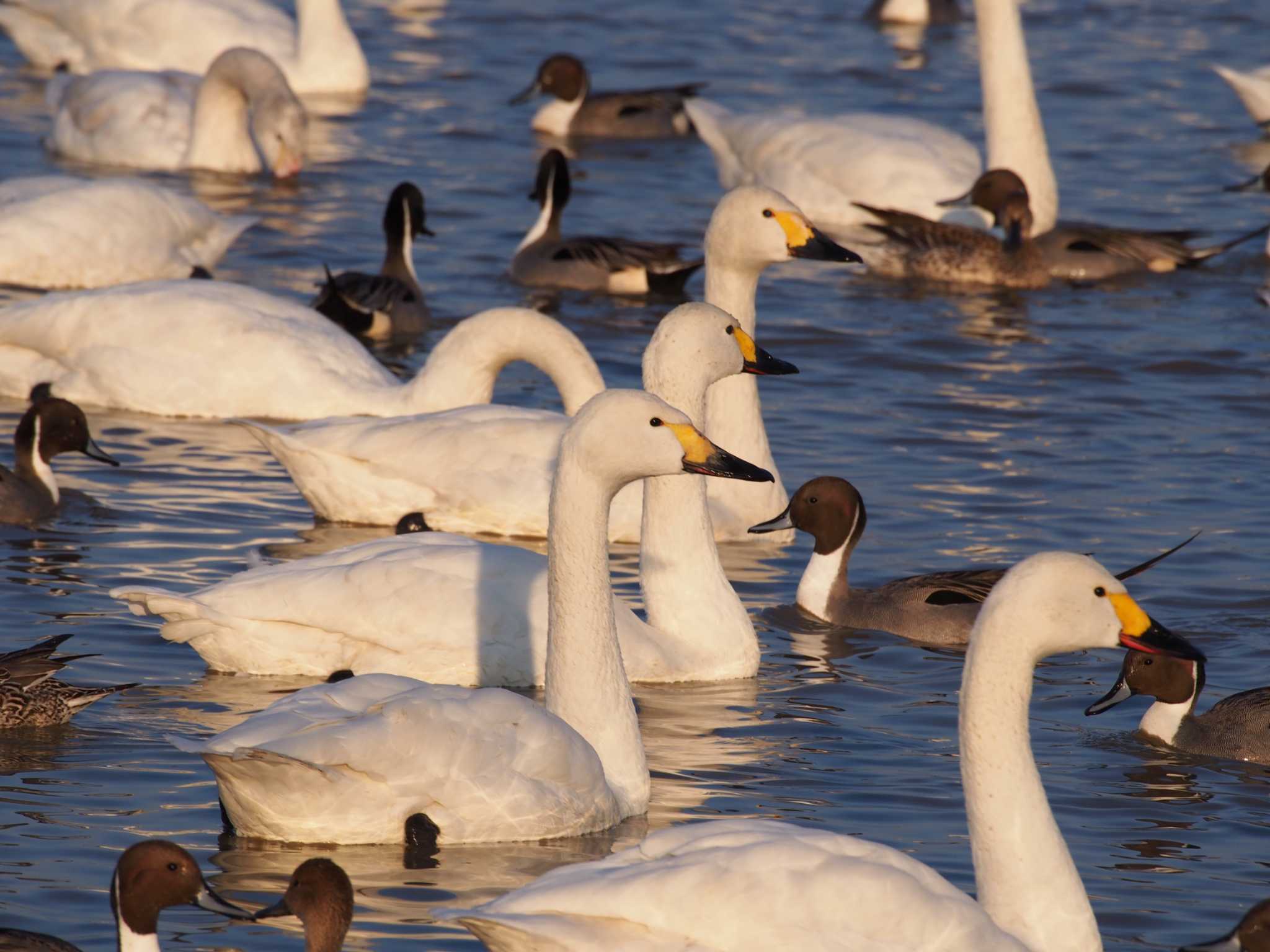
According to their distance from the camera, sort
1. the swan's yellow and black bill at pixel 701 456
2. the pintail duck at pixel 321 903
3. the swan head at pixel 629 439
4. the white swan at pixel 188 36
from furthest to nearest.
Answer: the white swan at pixel 188 36 < the swan's yellow and black bill at pixel 701 456 < the swan head at pixel 629 439 < the pintail duck at pixel 321 903

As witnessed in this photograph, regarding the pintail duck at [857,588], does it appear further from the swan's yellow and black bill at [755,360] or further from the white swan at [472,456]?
the swan's yellow and black bill at [755,360]

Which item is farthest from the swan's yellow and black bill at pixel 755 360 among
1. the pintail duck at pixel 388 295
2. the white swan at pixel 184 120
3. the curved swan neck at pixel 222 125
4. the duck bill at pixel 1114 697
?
the curved swan neck at pixel 222 125

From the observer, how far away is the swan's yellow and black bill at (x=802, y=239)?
11117mm

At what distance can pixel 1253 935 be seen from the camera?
6250mm

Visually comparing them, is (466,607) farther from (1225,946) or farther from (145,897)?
(1225,946)

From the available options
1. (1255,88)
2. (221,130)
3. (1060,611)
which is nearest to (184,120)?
(221,130)

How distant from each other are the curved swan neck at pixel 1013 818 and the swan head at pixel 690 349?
327 centimetres

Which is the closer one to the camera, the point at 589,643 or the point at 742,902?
the point at 742,902

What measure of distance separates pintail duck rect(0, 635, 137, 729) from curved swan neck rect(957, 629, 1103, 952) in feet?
10.7

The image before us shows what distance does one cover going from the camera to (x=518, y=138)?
21688 millimetres

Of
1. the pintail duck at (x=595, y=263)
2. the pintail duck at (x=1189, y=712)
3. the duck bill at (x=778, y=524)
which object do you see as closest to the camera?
the pintail duck at (x=1189, y=712)

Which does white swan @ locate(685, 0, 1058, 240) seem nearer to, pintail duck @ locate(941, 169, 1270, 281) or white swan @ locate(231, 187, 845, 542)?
pintail duck @ locate(941, 169, 1270, 281)

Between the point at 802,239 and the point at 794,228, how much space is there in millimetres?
61

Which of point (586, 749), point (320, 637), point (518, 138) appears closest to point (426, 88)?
point (518, 138)
